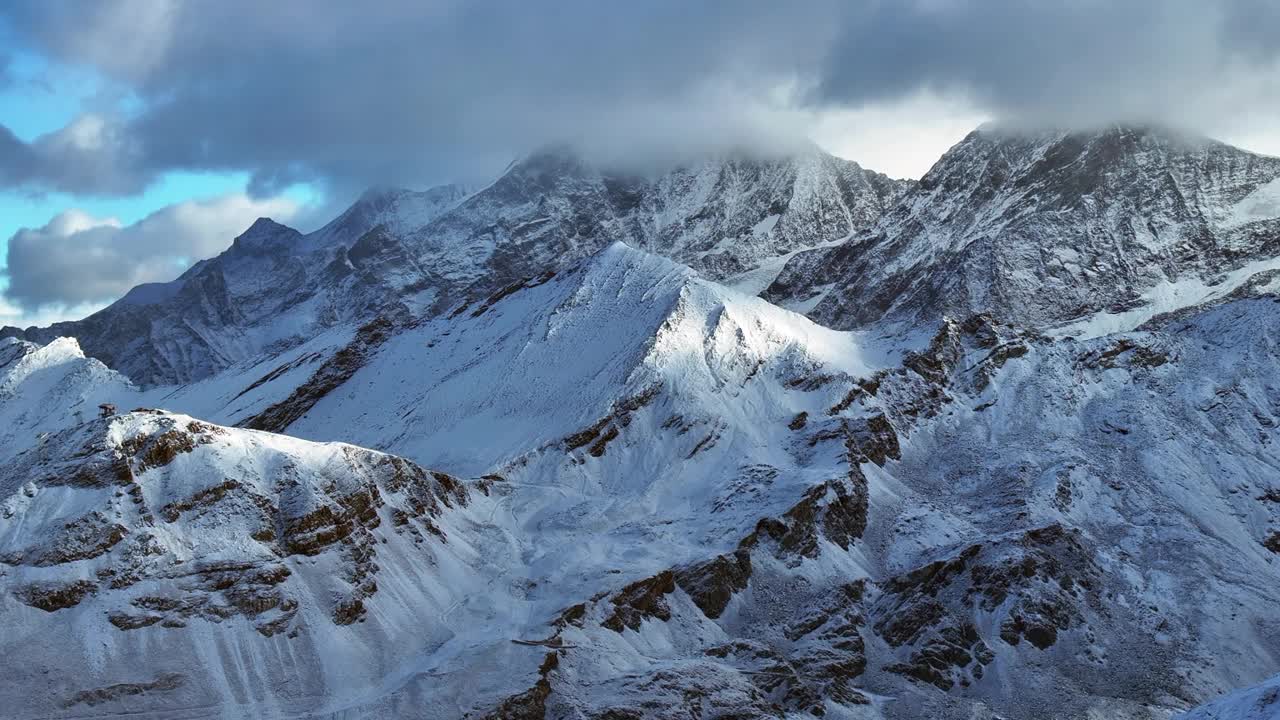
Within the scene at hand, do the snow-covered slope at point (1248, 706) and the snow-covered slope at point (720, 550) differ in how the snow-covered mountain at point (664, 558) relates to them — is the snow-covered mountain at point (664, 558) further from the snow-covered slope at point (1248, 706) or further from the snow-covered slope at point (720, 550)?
the snow-covered slope at point (1248, 706)

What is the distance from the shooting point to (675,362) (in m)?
193

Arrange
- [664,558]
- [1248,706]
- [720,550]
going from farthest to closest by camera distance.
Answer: [720,550] < [664,558] < [1248,706]

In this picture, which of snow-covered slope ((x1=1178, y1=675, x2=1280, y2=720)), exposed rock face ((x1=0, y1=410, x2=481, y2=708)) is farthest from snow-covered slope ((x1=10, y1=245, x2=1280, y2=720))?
snow-covered slope ((x1=1178, y1=675, x2=1280, y2=720))

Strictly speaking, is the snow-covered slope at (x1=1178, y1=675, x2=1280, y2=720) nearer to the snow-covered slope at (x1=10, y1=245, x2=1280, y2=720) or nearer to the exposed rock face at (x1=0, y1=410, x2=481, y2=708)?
the snow-covered slope at (x1=10, y1=245, x2=1280, y2=720)

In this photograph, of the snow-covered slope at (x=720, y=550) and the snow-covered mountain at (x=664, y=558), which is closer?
the snow-covered mountain at (x=664, y=558)

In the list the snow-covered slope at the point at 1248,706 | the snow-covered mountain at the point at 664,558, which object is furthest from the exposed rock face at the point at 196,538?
the snow-covered slope at the point at 1248,706

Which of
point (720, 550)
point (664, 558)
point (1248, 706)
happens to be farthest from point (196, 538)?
point (1248, 706)

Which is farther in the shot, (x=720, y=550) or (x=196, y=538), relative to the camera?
(x=720, y=550)

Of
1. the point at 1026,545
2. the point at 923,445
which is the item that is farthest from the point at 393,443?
the point at 1026,545

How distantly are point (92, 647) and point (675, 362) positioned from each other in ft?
296

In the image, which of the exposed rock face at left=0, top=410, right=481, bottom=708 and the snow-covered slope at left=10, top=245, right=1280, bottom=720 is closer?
the exposed rock face at left=0, top=410, right=481, bottom=708

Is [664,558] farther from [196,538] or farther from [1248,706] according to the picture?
[1248,706]

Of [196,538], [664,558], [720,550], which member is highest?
[196,538]

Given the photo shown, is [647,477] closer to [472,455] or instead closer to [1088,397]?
[472,455]
